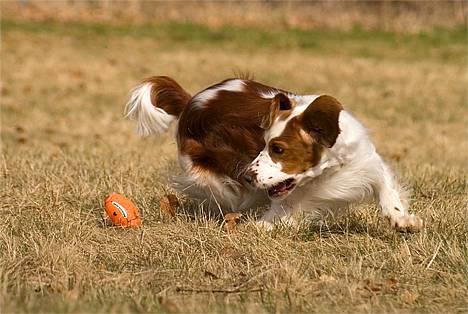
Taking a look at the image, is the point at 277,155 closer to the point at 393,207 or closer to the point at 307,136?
the point at 307,136

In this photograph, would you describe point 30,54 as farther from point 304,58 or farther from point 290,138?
point 290,138

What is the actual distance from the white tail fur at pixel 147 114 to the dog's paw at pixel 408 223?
1.86m

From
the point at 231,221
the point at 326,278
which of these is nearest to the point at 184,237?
the point at 231,221

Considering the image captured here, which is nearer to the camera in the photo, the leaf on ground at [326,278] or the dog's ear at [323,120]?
the leaf on ground at [326,278]

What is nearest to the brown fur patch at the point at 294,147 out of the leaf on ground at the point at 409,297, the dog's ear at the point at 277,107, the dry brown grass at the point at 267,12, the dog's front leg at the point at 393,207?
the dog's ear at the point at 277,107

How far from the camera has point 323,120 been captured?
458 cm

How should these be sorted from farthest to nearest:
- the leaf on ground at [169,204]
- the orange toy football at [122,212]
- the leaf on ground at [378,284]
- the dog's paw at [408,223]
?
1. the leaf on ground at [169,204]
2. the orange toy football at [122,212]
3. the dog's paw at [408,223]
4. the leaf on ground at [378,284]

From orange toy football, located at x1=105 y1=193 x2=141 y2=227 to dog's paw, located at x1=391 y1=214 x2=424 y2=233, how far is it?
157 centimetres

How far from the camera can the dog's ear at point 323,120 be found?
4574mm

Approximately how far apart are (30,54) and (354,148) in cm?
1230

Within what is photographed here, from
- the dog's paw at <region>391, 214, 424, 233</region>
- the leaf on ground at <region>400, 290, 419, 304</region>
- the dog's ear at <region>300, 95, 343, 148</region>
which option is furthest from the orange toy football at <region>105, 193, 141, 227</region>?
the leaf on ground at <region>400, 290, 419, 304</region>

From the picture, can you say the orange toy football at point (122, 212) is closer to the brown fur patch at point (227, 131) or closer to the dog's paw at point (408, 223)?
the brown fur patch at point (227, 131)

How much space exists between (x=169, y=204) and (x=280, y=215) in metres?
0.85

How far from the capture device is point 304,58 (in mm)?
17109
